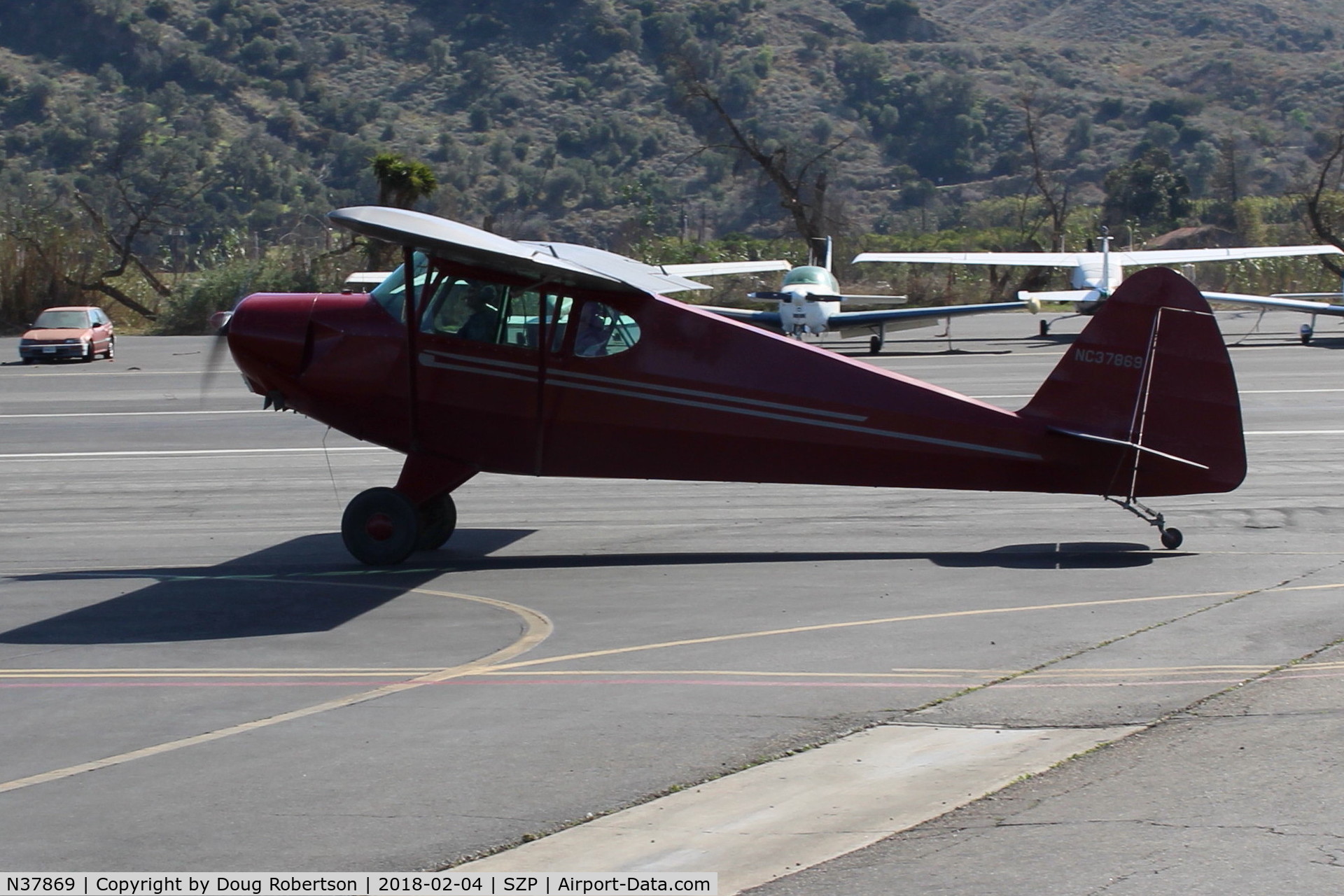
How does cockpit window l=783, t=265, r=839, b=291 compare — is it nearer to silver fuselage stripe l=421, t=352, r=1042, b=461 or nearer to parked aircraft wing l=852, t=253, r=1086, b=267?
parked aircraft wing l=852, t=253, r=1086, b=267

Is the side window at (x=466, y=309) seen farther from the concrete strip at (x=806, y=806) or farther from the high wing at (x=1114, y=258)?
the high wing at (x=1114, y=258)

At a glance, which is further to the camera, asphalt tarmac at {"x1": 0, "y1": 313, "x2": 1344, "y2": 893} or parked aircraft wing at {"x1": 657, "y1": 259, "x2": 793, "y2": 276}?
parked aircraft wing at {"x1": 657, "y1": 259, "x2": 793, "y2": 276}

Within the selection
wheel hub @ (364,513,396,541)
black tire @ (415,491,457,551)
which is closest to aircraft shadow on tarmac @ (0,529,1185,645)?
black tire @ (415,491,457,551)

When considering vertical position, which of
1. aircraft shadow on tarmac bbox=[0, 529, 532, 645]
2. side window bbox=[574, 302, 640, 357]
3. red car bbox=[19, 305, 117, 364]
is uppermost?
side window bbox=[574, 302, 640, 357]

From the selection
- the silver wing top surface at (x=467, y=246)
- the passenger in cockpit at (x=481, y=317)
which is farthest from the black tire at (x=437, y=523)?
the silver wing top surface at (x=467, y=246)

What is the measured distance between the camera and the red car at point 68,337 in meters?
39.3

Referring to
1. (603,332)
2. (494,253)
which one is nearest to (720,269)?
(603,332)

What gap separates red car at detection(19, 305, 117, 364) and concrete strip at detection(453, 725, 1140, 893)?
37074mm

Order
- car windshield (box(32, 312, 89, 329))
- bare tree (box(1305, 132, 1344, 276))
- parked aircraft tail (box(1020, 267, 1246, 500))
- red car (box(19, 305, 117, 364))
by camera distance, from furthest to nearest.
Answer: bare tree (box(1305, 132, 1344, 276)) < car windshield (box(32, 312, 89, 329)) < red car (box(19, 305, 117, 364)) < parked aircraft tail (box(1020, 267, 1246, 500))

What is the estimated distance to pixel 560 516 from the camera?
15.3m

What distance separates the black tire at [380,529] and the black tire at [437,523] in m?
0.62

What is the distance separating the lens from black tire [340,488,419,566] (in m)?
12.6

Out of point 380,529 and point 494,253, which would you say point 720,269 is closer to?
point 380,529

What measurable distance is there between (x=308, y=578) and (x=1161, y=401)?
748cm
